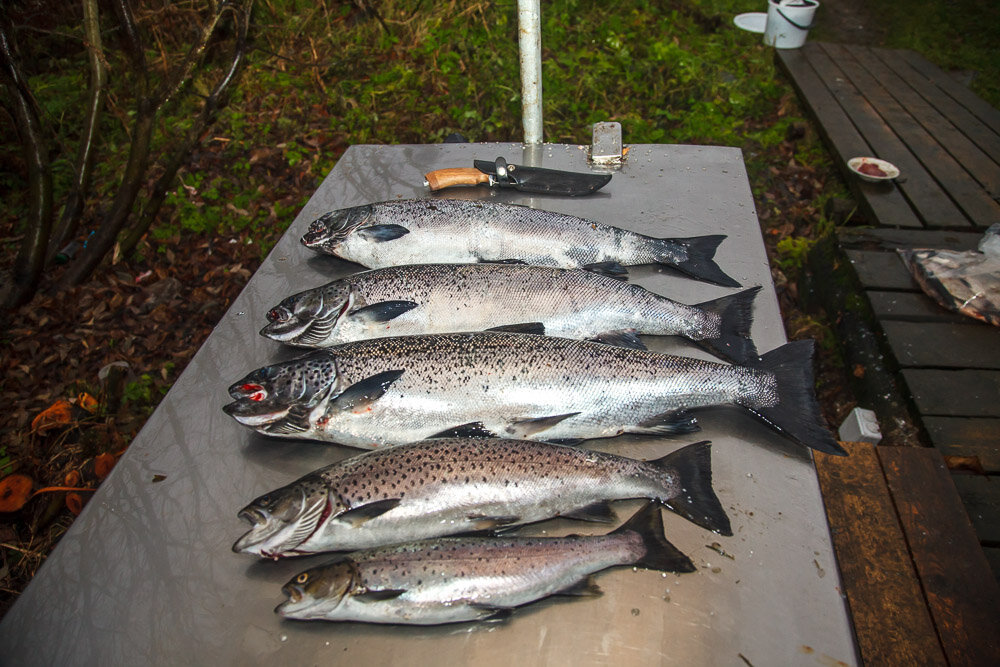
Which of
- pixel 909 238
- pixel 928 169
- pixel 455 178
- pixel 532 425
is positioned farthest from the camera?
pixel 928 169

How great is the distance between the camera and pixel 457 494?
1937mm

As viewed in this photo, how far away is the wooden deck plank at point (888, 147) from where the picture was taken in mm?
4348

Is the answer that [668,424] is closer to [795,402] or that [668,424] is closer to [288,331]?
[795,402]

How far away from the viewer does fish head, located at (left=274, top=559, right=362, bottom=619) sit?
1.68m

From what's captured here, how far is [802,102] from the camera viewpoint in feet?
20.8

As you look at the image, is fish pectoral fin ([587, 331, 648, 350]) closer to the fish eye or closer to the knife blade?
the knife blade

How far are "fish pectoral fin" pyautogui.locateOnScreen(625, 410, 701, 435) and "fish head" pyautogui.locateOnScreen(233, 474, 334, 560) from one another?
119cm

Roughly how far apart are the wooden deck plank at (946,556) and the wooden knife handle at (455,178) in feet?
8.89

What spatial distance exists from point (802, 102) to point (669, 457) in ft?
19.8

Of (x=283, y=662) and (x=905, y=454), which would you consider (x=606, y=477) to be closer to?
(x=283, y=662)

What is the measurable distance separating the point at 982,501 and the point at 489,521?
2567mm

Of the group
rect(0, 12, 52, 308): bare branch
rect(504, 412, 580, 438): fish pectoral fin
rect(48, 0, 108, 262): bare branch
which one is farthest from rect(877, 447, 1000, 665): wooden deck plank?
rect(48, 0, 108, 262): bare branch

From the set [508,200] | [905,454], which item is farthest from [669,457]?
[508,200]

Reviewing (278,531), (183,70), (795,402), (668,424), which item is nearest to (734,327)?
(795,402)
